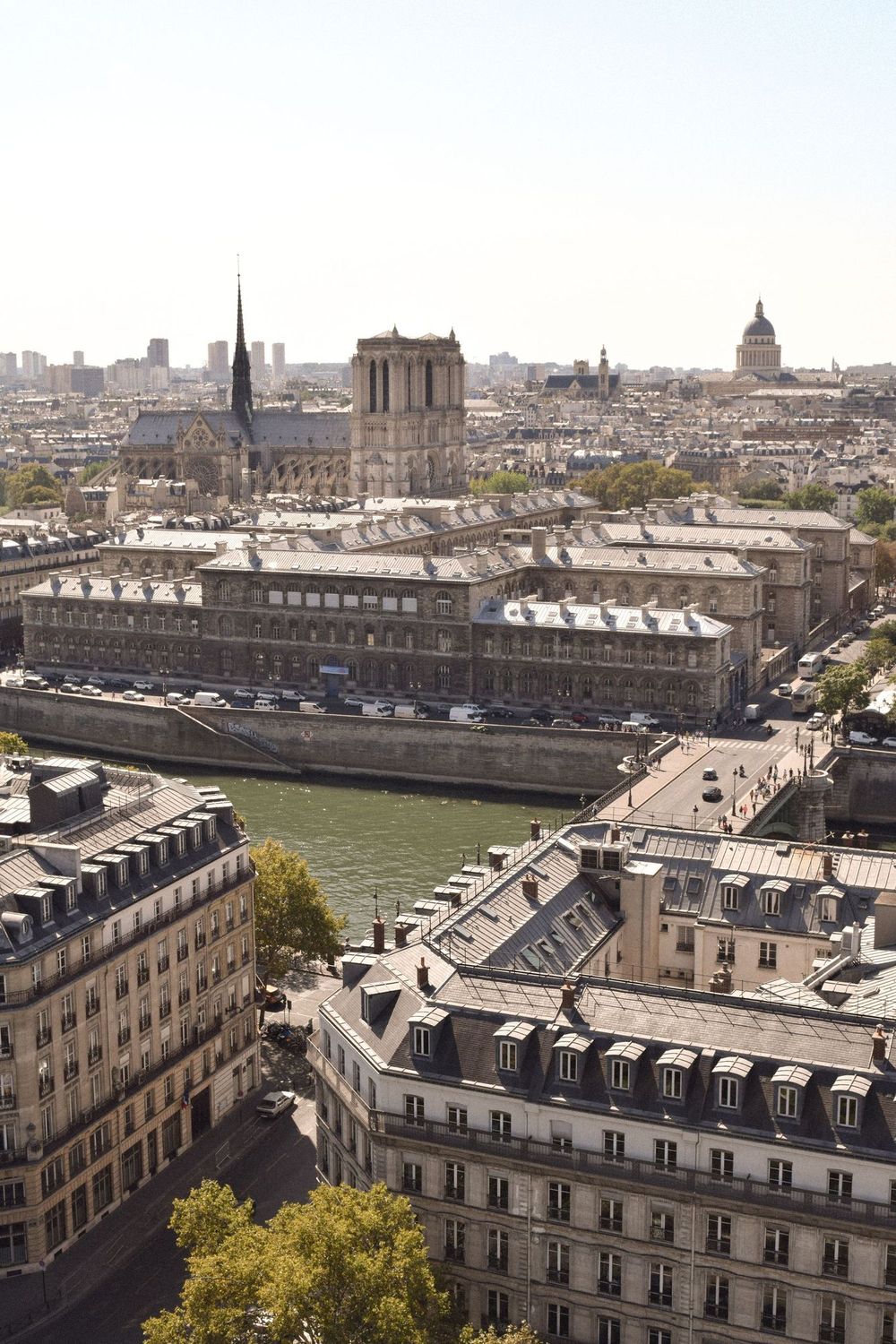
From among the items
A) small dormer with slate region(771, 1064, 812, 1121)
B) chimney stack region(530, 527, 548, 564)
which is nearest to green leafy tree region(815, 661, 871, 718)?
chimney stack region(530, 527, 548, 564)

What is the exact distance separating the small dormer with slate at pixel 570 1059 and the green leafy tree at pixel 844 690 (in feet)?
137

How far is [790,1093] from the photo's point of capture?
23453 mm

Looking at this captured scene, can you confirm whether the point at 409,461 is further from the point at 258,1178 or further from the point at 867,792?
the point at 258,1178

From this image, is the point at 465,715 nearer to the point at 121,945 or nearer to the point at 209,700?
the point at 209,700

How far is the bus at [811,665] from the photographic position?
252 ft

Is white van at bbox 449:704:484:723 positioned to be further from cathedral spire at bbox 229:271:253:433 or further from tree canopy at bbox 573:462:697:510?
cathedral spire at bbox 229:271:253:433

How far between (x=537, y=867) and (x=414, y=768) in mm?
32692

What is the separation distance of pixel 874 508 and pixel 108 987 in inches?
4285

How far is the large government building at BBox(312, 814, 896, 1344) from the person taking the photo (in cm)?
2308

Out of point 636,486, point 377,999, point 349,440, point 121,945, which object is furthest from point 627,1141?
point 349,440

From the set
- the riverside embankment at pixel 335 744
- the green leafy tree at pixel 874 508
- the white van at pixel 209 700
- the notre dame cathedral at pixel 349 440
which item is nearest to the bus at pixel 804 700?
the riverside embankment at pixel 335 744

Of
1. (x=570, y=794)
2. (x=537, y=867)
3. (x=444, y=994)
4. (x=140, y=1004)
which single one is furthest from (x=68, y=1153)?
(x=570, y=794)

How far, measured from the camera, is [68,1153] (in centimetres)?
2936

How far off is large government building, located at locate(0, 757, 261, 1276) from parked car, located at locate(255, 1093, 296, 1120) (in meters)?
0.74
